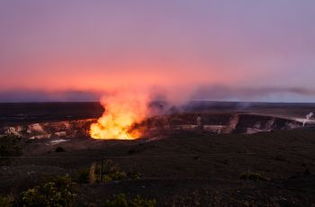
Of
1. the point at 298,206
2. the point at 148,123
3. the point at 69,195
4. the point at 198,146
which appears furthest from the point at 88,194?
the point at 148,123

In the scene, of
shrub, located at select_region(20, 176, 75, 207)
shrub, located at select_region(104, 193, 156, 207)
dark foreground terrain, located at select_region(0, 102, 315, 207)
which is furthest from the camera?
dark foreground terrain, located at select_region(0, 102, 315, 207)

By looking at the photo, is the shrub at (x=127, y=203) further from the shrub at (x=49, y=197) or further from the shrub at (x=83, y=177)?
the shrub at (x=83, y=177)

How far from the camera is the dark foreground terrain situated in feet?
49.0

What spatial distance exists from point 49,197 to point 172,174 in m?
17.6

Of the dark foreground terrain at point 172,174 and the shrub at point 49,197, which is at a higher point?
the shrub at point 49,197

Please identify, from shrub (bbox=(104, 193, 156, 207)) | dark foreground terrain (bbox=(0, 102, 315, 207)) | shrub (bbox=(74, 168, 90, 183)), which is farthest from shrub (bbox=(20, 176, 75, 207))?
shrub (bbox=(74, 168, 90, 183))

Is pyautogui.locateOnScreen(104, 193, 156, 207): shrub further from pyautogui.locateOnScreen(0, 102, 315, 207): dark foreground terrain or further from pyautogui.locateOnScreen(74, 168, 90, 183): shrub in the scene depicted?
pyautogui.locateOnScreen(74, 168, 90, 183): shrub

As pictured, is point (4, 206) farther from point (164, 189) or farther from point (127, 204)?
point (164, 189)

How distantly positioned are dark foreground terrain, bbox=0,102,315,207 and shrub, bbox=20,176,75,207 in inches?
1.2

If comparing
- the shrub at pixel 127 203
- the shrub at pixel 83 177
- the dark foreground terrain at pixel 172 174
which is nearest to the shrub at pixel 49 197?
the dark foreground terrain at pixel 172 174

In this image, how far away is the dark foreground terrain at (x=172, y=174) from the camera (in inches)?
587

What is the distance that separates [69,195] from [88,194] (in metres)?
1.16

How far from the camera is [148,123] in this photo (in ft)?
310

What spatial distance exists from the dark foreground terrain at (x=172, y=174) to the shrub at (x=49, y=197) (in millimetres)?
30
